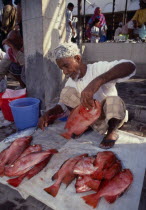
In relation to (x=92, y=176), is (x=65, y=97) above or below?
above

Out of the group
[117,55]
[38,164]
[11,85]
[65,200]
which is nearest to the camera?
[65,200]

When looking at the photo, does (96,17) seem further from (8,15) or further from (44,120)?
(44,120)

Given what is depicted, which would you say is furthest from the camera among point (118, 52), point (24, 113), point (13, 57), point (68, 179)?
point (118, 52)

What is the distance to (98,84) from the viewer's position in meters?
2.47

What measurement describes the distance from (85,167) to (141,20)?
8331mm

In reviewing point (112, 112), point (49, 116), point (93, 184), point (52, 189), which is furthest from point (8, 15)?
point (93, 184)

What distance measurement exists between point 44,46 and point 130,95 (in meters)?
2.75

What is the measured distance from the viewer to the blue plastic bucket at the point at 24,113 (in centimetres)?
342

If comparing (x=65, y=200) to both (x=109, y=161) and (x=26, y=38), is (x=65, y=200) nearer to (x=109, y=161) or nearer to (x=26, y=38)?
(x=109, y=161)

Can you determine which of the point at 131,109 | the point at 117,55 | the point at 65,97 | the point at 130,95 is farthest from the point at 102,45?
the point at 65,97

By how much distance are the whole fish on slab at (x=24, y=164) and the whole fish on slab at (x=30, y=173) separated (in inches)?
1.8

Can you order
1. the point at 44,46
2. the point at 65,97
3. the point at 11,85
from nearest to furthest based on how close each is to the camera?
the point at 65,97, the point at 44,46, the point at 11,85

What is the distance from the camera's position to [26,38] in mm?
3834

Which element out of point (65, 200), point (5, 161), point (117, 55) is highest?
point (117, 55)
